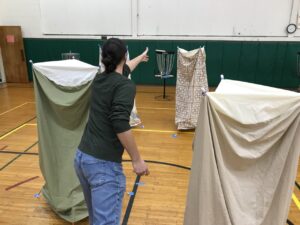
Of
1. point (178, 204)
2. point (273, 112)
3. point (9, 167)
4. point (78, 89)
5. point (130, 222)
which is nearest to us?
point (273, 112)

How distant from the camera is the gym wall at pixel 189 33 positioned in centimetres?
674

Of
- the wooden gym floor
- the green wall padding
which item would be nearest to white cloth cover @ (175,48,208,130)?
the wooden gym floor

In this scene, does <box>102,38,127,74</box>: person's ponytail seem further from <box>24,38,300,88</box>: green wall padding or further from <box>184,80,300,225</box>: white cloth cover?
<box>24,38,300,88</box>: green wall padding

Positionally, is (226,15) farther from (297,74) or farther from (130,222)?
(130,222)

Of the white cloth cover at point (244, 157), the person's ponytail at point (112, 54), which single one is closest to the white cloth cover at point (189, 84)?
the white cloth cover at point (244, 157)

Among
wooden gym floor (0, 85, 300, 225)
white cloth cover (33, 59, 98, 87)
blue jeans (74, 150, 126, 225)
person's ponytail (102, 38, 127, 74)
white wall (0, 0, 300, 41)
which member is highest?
white wall (0, 0, 300, 41)

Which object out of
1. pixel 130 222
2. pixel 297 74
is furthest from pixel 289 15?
pixel 130 222

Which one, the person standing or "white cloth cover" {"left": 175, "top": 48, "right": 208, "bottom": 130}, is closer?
the person standing

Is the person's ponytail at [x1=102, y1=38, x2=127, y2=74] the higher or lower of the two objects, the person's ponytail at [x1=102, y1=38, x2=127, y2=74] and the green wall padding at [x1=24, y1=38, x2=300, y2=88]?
the higher

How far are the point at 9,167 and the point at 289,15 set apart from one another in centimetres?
689

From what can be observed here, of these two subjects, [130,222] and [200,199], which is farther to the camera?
[130,222]

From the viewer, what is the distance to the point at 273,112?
1.32 metres

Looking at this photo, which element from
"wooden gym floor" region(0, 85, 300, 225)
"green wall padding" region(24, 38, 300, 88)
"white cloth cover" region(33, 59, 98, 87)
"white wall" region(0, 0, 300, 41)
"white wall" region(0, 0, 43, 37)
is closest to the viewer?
"white cloth cover" region(33, 59, 98, 87)

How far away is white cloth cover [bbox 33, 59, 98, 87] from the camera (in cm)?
193
